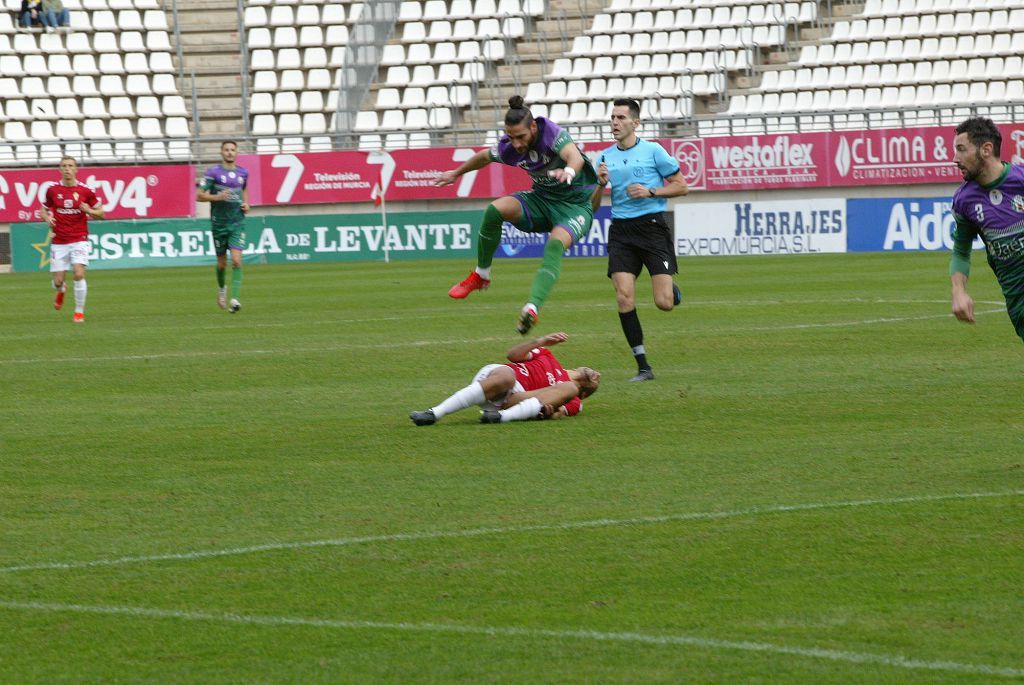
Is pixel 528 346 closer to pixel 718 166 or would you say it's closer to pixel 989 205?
pixel 989 205

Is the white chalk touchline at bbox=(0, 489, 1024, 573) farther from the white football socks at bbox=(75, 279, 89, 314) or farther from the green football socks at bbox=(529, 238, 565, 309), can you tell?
the white football socks at bbox=(75, 279, 89, 314)

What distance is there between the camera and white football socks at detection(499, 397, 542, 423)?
36.9ft

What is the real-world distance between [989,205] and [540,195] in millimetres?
4926

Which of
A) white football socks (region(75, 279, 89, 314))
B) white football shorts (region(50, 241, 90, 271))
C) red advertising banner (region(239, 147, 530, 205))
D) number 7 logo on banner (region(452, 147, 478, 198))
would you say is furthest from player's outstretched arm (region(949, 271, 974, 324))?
red advertising banner (region(239, 147, 530, 205))

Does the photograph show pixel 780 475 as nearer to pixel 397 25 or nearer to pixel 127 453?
pixel 127 453

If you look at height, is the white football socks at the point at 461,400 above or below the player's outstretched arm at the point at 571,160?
below

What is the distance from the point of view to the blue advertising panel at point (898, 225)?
35500 millimetres

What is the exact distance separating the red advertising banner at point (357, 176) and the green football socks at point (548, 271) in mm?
27973

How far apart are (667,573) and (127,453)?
4.69 meters

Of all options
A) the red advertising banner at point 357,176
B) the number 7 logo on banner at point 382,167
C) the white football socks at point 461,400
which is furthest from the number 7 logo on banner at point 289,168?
the white football socks at point 461,400

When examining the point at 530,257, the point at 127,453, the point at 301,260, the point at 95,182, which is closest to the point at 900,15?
the point at 530,257

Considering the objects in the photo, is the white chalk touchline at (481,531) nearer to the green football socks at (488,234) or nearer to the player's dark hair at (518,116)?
the player's dark hair at (518,116)

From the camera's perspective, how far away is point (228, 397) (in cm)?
1323

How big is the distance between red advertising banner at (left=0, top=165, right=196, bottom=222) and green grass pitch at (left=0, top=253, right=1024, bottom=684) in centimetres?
2453
